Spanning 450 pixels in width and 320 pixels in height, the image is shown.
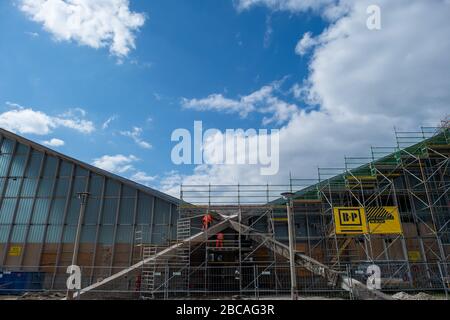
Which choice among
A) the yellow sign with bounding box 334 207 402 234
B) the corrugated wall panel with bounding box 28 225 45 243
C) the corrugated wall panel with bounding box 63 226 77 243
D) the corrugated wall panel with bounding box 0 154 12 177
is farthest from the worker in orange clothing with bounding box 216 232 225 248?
the corrugated wall panel with bounding box 0 154 12 177

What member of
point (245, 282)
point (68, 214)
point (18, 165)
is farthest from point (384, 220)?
point (18, 165)

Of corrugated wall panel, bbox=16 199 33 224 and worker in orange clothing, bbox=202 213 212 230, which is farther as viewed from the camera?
corrugated wall panel, bbox=16 199 33 224

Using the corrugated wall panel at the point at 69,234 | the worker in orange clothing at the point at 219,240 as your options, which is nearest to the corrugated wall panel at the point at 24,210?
the corrugated wall panel at the point at 69,234

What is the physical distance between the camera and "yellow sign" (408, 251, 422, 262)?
81.4 ft

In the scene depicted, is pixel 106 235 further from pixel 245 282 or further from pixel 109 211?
pixel 245 282

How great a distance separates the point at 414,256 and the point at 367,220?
4824 millimetres

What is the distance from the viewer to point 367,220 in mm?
24109

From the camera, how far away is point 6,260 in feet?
94.1

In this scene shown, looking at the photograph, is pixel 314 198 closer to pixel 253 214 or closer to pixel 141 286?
pixel 253 214

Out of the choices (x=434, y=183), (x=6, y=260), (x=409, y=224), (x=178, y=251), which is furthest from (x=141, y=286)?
(x=434, y=183)

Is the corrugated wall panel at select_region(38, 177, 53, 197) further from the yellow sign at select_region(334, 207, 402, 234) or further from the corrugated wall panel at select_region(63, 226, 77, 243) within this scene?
the yellow sign at select_region(334, 207, 402, 234)

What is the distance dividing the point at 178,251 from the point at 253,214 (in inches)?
250

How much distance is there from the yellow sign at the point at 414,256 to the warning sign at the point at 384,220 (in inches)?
104
